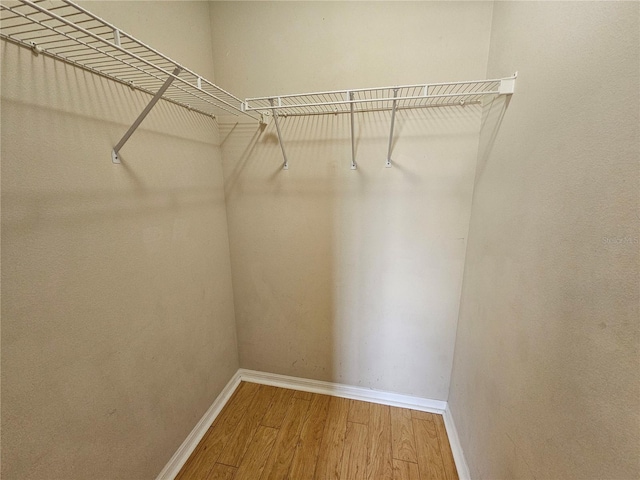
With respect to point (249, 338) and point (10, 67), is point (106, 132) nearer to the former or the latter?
point (10, 67)

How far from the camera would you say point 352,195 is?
1419 mm

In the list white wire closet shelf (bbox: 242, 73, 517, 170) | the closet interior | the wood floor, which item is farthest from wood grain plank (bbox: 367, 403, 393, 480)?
white wire closet shelf (bbox: 242, 73, 517, 170)

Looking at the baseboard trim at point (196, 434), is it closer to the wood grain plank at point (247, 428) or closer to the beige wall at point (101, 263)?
the beige wall at point (101, 263)

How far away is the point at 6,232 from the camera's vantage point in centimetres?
65

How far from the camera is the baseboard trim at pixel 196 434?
1.25m

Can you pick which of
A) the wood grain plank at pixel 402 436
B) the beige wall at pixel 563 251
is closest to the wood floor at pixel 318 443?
the wood grain plank at pixel 402 436

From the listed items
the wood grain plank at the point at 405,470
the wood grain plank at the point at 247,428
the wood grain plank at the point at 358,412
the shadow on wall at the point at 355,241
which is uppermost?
the shadow on wall at the point at 355,241

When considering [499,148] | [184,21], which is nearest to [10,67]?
[184,21]

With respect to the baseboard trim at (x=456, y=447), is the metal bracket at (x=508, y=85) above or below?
above

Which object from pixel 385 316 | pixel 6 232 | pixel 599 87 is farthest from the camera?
pixel 385 316

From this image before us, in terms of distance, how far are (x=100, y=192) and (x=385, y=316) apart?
1473 mm

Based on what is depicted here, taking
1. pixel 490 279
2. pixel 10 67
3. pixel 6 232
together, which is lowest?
pixel 490 279

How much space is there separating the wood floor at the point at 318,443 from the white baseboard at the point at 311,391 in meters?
0.03

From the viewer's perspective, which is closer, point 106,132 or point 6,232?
point 6,232
